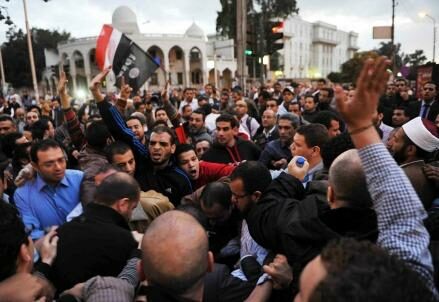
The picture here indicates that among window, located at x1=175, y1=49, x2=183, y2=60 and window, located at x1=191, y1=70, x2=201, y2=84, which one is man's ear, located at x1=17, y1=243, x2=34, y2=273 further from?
window, located at x1=191, y1=70, x2=201, y2=84

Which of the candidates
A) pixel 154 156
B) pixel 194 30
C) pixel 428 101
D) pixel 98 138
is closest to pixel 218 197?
pixel 154 156

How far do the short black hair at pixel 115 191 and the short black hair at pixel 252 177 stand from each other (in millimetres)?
618

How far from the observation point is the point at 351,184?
1600mm

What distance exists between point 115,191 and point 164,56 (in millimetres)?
48787

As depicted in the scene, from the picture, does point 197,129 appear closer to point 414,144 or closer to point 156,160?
point 156,160

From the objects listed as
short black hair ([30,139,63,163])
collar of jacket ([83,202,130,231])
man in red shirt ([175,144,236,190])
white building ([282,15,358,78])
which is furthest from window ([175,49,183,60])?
collar of jacket ([83,202,130,231])

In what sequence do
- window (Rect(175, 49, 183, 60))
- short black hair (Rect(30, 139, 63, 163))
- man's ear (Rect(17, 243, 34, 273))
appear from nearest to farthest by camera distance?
1. man's ear (Rect(17, 243, 34, 273))
2. short black hair (Rect(30, 139, 63, 163))
3. window (Rect(175, 49, 183, 60))

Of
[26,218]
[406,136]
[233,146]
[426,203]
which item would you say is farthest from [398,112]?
[26,218]

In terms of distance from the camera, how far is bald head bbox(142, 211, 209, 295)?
1.37 metres

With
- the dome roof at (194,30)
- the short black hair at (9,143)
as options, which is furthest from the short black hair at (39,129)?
the dome roof at (194,30)

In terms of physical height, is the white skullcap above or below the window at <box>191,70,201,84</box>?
below

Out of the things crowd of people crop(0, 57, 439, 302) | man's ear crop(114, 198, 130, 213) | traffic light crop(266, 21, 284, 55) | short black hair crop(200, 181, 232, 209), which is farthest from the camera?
traffic light crop(266, 21, 284, 55)

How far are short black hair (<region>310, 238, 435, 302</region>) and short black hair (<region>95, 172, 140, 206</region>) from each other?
1.37 m

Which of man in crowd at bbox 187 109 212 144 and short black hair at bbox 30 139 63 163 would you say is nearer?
short black hair at bbox 30 139 63 163
